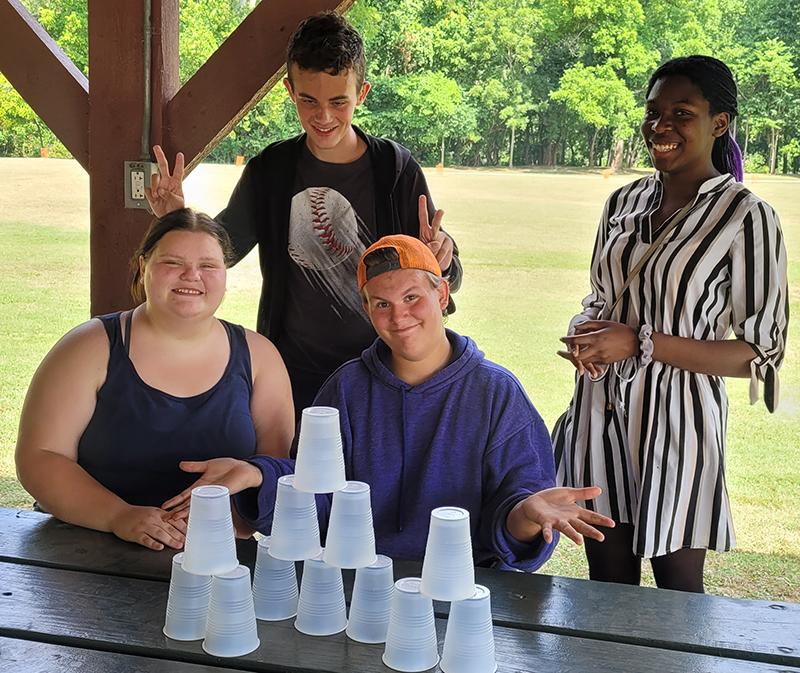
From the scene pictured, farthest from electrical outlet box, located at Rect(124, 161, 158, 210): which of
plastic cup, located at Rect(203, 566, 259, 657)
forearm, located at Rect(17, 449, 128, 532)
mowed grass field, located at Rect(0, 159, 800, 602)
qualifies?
mowed grass field, located at Rect(0, 159, 800, 602)

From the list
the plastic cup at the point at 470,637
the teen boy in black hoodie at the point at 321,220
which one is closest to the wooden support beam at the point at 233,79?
the teen boy in black hoodie at the point at 321,220

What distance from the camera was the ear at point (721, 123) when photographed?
1.95 meters

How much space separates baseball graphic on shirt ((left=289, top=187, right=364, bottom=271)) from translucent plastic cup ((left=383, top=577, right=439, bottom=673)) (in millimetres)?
1189

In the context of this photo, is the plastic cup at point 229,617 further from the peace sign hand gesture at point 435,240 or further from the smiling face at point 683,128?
the smiling face at point 683,128

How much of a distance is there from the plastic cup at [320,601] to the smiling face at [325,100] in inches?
45.8

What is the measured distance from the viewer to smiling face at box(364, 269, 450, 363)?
169 cm

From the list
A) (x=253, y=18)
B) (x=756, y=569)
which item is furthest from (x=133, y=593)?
(x=756, y=569)

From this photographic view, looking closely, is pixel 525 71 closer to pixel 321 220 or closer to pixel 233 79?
pixel 233 79

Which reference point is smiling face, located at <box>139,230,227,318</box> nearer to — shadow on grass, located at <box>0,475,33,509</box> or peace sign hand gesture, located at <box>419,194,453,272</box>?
peace sign hand gesture, located at <box>419,194,453,272</box>

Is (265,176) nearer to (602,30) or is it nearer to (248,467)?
(248,467)

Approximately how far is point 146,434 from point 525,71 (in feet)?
21.5

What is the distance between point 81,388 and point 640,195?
4.10 feet

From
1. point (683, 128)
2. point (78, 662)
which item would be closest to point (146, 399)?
point (78, 662)

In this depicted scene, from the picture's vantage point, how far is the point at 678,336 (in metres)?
1.91
